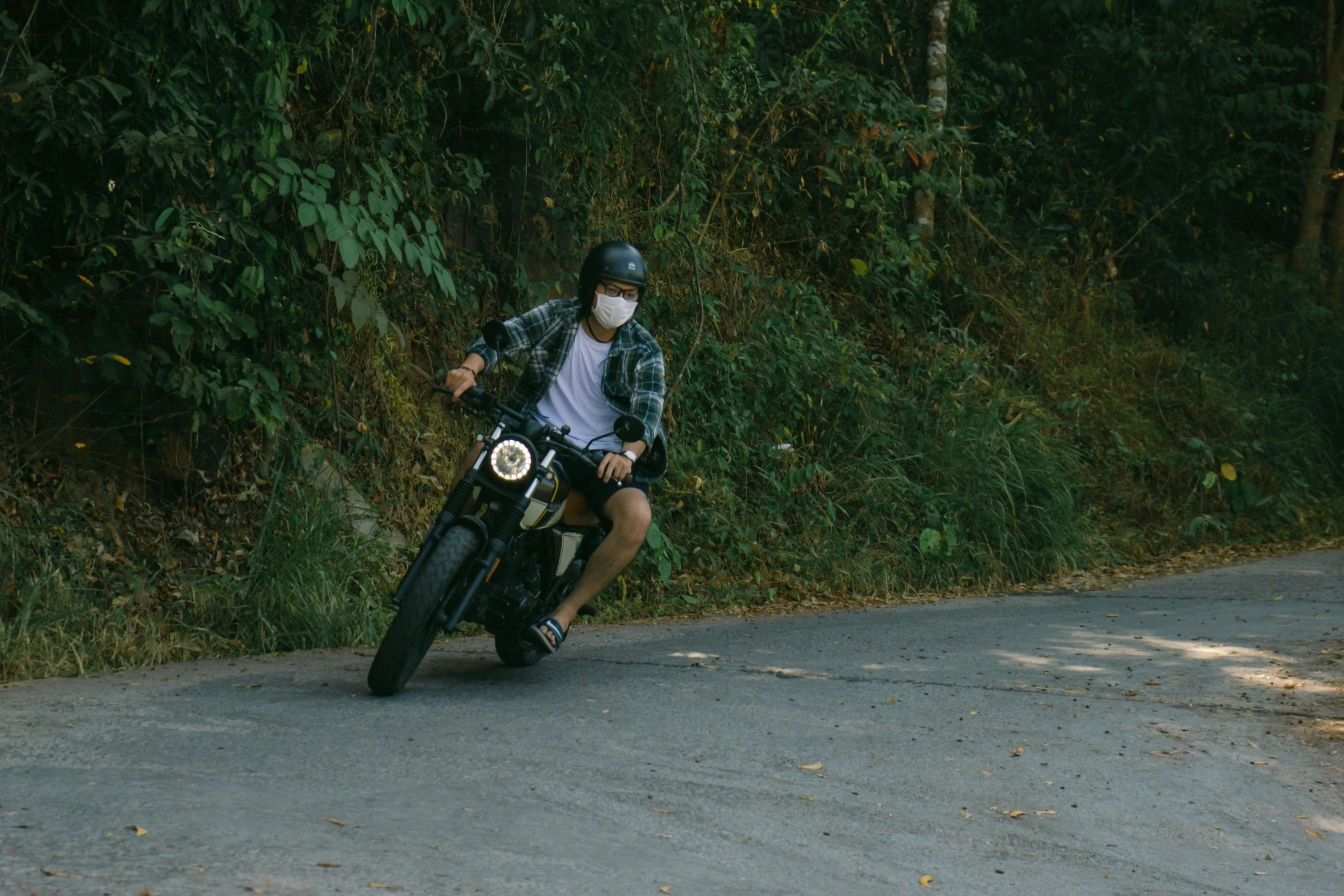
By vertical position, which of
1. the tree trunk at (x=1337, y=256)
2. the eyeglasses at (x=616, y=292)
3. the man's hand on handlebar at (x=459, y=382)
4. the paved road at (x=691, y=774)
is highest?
the tree trunk at (x=1337, y=256)

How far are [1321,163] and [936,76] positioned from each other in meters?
6.63

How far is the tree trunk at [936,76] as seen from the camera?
13430 millimetres

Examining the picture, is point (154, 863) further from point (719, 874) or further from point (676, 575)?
point (676, 575)

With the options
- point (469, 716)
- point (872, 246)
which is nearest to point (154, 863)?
point (469, 716)

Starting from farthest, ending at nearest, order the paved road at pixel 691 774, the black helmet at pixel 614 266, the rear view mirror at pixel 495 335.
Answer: the black helmet at pixel 614 266 < the rear view mirror at pixel 495 335 < the paved road at pixel 691 774

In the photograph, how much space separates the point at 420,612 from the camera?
5.29m

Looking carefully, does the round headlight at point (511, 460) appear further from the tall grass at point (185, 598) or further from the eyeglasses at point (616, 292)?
the tall grass at point (185, 598)

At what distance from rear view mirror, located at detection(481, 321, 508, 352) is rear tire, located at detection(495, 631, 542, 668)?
1313 mm

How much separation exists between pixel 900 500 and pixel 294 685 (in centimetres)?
605

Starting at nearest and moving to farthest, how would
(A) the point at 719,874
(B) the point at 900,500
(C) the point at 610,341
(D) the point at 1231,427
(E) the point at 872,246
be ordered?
1. (A) the point at 719,874
2. (C) the point at 610,341
3. (B) the point at 900,500
4. (E) the point at 872,246
5. (D) the point at 1231,427

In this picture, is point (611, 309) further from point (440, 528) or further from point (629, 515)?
point (440, 528)

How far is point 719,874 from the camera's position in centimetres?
362

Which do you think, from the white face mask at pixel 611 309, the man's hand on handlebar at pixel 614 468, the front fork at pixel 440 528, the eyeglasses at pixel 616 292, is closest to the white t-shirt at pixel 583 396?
the white face mask at pixel 611 309

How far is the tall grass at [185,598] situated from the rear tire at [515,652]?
1025mm
